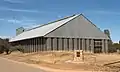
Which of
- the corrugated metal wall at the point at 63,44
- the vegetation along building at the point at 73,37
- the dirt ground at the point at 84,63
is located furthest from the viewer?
the vegetation along building at the point at 73,37

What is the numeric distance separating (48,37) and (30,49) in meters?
10.2

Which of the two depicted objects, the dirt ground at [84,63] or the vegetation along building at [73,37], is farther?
the vegetation along building at [73,37]

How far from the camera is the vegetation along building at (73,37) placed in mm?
55094

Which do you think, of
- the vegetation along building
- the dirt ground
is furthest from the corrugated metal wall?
the dirt ground

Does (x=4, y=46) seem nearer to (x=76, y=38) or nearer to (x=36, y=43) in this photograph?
(x=36, y=43)

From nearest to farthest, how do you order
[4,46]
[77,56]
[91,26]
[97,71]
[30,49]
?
1. [97,71]
2. [77,56]
3. [91,26]
4. [30,49]
5. [4,46]

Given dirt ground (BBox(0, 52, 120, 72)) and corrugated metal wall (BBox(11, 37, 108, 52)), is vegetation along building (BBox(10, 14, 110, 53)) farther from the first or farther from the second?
dirt ground (BBox(0, 52, 120, 72))

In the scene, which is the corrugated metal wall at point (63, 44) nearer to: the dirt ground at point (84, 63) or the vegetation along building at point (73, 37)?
the vegetation along building at point (73, 37)

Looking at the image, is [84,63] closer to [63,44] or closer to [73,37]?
[63,44]

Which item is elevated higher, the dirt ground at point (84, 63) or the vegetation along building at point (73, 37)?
the vegetation along building at point (73, 37)

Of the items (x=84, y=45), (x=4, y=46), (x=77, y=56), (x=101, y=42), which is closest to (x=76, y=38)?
(x=84, y=45)

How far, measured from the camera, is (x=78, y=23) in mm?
57531

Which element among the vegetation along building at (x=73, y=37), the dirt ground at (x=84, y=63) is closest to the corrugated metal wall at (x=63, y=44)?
the vegetation along building at (x=73, y=37)

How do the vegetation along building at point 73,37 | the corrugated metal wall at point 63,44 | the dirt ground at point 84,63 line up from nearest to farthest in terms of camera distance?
the dirt ground at point 84,63, the corrugated metal wall at point 63,44, the vegetation along building at point 73,37
